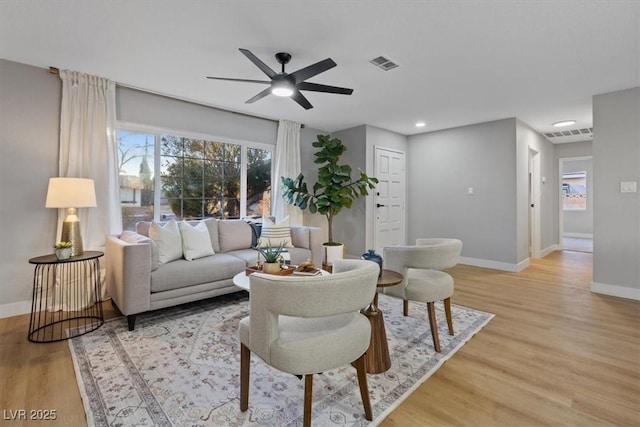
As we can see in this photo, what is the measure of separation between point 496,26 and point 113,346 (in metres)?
3.89

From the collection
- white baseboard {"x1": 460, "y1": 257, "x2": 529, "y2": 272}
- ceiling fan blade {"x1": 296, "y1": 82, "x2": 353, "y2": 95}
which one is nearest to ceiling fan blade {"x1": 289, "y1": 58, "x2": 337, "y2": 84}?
ceiling fan blade {"x1": 296, "y1": 82, "x2": 353, "y2": 95}

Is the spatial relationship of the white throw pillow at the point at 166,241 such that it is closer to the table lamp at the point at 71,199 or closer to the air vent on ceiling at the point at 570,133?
the table lamp at the point at 71,199

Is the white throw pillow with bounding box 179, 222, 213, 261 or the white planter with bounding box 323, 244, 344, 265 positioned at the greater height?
the white throw pillow with bounding box 179, 222, 213, 261

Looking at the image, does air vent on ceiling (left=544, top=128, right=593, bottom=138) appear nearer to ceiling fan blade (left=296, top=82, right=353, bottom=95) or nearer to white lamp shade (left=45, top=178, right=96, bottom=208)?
ceiling fan blade (left=296, top=82, right=353, bottom=95)

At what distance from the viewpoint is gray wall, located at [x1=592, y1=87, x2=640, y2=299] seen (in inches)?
136

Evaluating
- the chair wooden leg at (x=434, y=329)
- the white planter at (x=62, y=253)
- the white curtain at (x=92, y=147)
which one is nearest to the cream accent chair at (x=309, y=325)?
the chair wooden leg at (x=434, y=329)

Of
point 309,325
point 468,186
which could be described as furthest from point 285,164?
point 309,325

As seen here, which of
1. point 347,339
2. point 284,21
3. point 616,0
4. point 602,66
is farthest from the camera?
point 602,66

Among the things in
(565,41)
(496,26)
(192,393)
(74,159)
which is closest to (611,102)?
(565,41)

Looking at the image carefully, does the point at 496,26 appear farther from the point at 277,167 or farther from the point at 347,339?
the point at 277,167

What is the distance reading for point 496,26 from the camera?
2273 millimetres

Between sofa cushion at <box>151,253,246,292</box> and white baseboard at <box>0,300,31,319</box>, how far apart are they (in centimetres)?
147

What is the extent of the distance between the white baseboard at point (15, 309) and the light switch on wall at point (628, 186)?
6718 millimetres

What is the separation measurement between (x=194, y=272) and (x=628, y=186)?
5045mm
